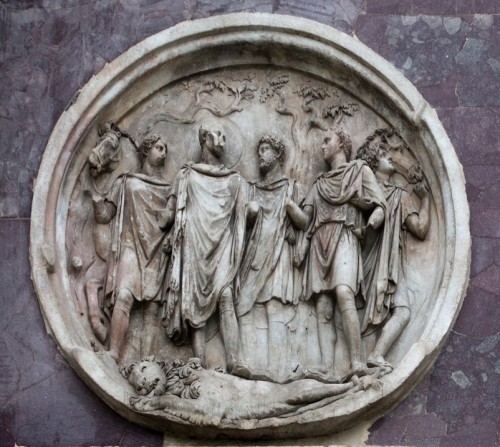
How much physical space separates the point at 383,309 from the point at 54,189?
267 cm

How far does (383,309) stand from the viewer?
12984mm

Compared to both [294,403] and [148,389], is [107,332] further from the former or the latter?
[294,403]

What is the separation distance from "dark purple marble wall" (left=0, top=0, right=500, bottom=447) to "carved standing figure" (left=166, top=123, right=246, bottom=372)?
0.88 metres

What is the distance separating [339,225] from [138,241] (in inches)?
60.5

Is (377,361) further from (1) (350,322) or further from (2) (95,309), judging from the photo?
(2) (95,309)

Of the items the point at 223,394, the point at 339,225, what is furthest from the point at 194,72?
the point at 223,394

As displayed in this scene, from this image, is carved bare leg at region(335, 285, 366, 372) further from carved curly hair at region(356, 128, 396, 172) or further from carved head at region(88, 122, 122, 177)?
carved head at region(88, 122, 122, 177)

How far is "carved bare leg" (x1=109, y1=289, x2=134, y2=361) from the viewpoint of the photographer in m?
13.0

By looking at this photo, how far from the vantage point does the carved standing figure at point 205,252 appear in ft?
42.5

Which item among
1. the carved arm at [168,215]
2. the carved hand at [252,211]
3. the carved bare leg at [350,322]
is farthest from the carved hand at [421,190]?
the carved arm at [168,215]

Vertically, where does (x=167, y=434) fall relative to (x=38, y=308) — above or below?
below

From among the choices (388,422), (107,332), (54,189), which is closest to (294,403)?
(388,422)

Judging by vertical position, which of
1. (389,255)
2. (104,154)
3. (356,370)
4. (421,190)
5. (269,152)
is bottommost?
(356,370)

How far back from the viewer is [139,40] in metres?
13.8
